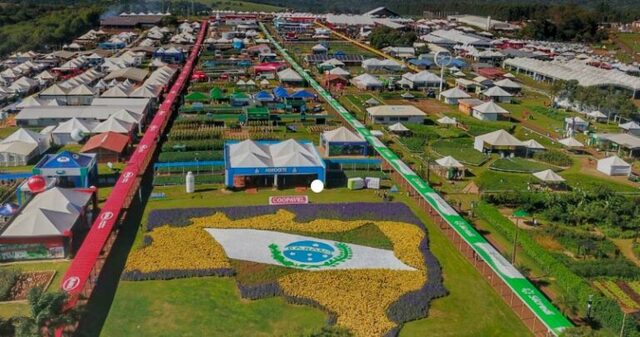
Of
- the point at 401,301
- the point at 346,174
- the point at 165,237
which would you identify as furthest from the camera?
the point at 346,174

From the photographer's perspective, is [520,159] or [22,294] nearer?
[22,294]

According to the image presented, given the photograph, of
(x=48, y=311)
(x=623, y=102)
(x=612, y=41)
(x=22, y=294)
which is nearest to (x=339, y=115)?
(x=623, y=102)

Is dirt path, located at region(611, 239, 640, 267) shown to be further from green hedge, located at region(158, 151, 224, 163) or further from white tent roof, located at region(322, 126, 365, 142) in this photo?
green hedge, located at region(158, 151, 224, 163)

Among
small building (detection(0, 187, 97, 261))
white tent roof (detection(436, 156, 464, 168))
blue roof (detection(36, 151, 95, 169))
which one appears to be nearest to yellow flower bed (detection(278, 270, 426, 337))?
small building (detection(0, 187, 97, 261))

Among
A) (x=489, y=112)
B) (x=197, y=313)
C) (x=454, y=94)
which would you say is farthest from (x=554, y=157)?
(x=197, y=313)

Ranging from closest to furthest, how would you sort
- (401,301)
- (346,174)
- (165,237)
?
(401,301)
(165,237)
(346,174)

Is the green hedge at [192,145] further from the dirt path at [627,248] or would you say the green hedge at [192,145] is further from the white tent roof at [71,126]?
the dirt path at [627,248]

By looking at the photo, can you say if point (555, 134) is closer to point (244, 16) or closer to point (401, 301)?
point (401, 301)
